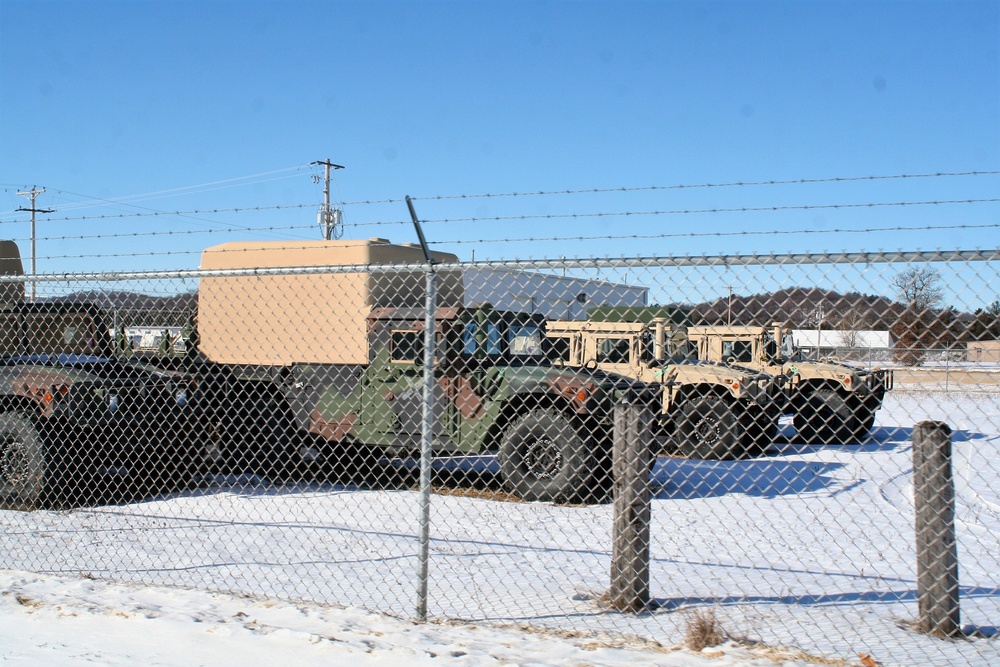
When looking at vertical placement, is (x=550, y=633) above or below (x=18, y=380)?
below

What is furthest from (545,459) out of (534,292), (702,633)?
(534,292)

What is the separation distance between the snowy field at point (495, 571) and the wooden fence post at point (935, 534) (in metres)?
0.13

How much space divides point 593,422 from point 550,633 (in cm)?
395

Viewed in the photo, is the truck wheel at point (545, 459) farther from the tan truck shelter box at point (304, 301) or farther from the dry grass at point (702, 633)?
the dry grass at point (702, 633)

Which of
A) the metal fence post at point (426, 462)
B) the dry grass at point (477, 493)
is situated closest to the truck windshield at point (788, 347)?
the dry grass at point (477, 493)

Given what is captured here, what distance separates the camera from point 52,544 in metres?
6.25

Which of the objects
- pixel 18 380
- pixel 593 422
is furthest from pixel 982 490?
pixel 18 380

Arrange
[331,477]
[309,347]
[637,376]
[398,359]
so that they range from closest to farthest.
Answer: [398,359] → [331,477] → [309,347] → [637,376]

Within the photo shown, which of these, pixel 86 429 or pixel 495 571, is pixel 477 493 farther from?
pixel 86 429

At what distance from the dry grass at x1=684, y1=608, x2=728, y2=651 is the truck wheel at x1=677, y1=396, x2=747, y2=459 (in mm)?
7815

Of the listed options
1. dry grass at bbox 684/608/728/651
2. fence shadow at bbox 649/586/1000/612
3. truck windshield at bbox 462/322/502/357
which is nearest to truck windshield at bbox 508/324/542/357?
truck windshield at bbox 462/322/502/357

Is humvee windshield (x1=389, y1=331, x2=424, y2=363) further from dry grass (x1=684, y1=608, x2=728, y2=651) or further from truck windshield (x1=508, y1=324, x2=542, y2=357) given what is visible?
dry grass (x1=684, y1=608, x2=728, y2=651)

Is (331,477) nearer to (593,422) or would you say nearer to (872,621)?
(593,422)

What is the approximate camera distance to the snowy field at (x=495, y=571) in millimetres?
4188
